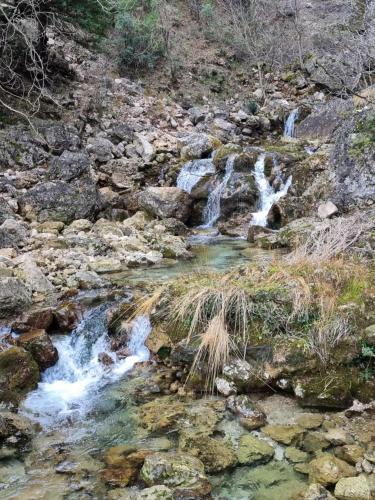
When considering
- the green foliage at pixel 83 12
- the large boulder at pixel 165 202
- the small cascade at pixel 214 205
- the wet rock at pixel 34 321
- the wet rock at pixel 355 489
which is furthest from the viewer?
the small cascade at pixel 214 205

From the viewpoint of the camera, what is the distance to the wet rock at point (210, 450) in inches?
115

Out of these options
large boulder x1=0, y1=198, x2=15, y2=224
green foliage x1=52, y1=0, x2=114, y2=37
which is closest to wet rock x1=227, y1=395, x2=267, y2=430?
large boulder x1=0, y1=198, x2=15, y2=224

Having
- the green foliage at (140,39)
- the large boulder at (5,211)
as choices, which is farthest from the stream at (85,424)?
the green foliage at (140,39)

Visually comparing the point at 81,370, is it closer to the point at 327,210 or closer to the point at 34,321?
the point at 34,321

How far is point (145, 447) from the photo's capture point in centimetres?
319

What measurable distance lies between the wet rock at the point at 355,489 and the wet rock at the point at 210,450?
26.5 inches

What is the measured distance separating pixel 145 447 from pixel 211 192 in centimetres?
842

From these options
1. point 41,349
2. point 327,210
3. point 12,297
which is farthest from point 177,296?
point 327,210

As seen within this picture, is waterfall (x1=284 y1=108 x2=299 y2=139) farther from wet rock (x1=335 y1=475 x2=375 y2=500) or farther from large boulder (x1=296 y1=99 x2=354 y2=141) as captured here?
wet rock (x1=335 y1=475 x2=375 y2=500)

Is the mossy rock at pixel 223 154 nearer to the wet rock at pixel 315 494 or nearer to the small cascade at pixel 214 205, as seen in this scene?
the small cascade at pixel 214 205

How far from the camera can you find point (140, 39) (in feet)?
56.3

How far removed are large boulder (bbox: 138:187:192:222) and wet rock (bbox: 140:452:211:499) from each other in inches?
300

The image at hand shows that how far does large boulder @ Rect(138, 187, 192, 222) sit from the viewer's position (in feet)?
33.7

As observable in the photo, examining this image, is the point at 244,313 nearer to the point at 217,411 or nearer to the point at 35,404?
the point at 217,411
